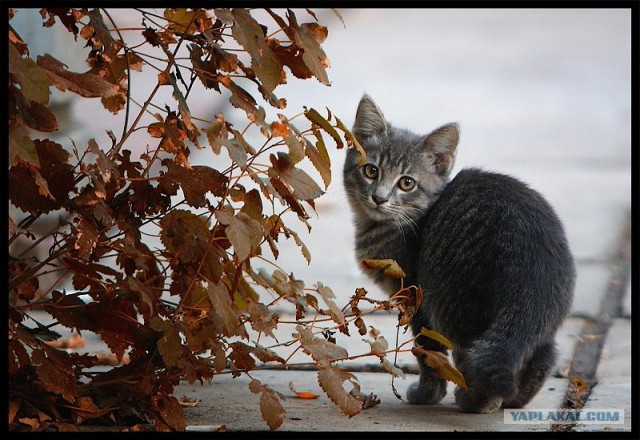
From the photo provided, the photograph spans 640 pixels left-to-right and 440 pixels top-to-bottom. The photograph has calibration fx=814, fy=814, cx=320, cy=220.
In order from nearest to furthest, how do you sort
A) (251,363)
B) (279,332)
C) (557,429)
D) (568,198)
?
(251,363) < (557,429) < (279,332) < (568,198)

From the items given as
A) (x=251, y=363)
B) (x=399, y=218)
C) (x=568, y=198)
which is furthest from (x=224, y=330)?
(x=568, y=198)

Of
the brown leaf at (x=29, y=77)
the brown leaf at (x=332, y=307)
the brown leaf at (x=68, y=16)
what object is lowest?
the brown leaf at (x=332, y=307)

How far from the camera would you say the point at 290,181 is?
167 centimetres

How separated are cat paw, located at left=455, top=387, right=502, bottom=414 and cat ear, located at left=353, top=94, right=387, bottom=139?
96 centimetres

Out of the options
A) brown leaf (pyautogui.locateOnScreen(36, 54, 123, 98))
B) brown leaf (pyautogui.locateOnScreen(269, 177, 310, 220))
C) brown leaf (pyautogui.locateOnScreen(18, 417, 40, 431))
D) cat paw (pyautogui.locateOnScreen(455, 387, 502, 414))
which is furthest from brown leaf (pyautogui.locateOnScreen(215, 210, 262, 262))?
cat paw (pyautogui.locateOnScreen(455, 387, 502, 414))

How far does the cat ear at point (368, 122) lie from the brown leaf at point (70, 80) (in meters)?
1.31

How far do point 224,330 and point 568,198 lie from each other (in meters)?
3.91

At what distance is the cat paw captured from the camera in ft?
6.87

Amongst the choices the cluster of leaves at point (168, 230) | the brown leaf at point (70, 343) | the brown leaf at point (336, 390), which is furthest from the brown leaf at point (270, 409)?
the brown leaf at point (70, 343)

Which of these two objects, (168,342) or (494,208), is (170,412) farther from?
(494,208)

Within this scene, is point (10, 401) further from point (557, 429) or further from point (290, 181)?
point (557, 429)

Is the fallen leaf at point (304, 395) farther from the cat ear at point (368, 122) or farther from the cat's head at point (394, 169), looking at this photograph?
the cat ear at point (368, 122)

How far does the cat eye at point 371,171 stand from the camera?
2.67 metres

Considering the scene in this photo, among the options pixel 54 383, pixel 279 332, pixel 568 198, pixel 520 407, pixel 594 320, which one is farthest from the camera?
pixel 568 198
